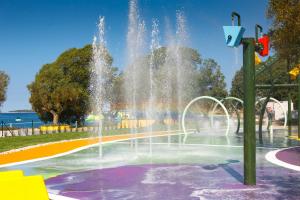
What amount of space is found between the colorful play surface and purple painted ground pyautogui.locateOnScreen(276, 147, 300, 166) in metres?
0.12

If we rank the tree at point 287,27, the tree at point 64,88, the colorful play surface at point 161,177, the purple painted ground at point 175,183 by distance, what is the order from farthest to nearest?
the tree at point 64,88, the tree at point 287,27, the colorful play surface at point 161,177, the purple painted ground at point 175,183

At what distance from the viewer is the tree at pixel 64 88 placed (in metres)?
38.2

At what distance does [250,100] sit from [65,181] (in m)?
4.03

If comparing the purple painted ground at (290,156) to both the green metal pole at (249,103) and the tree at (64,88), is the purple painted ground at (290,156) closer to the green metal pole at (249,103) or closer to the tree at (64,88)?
the green metal pole at (249,103)

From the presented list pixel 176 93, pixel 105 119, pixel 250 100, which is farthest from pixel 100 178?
pixel 176 93

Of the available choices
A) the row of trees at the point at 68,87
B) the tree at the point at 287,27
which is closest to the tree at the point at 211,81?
the row of trees at the point at 68,87

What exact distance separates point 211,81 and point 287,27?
4374 cm

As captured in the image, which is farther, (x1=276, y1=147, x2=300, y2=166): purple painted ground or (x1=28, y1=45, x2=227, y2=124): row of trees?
(x1=28, y1=45, x2=227, y2=124): row of trees

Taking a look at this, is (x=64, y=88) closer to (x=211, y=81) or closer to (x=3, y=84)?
(x=3, y=84)

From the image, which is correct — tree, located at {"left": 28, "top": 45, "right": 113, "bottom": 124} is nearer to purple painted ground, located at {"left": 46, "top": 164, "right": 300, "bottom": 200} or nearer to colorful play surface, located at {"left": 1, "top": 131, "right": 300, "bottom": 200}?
colorful play surface, located at {"left": 1, "top": 131, "right": 300, "bottom": 200}

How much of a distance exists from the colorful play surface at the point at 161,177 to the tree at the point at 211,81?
144 feet

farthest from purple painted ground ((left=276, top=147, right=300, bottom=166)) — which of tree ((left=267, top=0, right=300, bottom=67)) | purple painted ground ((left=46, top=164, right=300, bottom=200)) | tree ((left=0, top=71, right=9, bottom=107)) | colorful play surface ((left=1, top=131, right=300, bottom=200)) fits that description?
tree ((left=0, top=71, right=9, bottom=107))

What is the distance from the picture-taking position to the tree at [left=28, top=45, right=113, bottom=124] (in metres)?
38.2

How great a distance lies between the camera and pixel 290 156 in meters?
12.0
